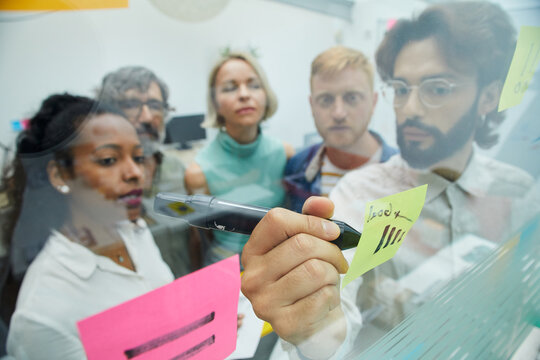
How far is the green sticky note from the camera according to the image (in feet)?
1.17

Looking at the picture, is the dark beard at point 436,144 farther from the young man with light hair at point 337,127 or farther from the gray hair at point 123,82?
the gray hair at point 123,82

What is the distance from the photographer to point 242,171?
0.81 m

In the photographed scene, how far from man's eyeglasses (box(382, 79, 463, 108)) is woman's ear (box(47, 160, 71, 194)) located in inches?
29.0

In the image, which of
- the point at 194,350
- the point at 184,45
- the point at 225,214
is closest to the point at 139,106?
the point at 184,45

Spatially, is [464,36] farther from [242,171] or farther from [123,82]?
[123,82]

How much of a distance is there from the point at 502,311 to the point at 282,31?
804 mm

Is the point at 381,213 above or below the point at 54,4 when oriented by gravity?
below

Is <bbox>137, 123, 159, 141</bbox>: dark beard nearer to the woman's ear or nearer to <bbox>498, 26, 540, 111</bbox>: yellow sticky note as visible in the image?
the woman's ear

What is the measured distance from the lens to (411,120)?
2.27 feet

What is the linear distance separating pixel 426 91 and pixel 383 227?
424 millimetres

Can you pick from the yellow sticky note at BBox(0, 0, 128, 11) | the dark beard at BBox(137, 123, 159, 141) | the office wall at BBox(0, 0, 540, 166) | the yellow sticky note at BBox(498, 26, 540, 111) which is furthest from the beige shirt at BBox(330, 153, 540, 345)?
the yellow sticky note at BBox(0, 0, 128, 11)

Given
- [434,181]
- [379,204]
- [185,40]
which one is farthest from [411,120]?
[185,40]

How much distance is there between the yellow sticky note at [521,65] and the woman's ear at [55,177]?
89 centimetres

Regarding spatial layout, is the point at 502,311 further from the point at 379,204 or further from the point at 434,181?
the point at 379,204
